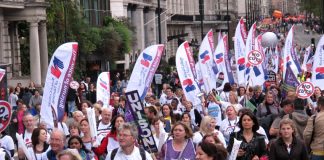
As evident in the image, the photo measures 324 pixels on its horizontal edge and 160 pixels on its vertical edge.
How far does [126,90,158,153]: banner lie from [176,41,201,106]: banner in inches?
248

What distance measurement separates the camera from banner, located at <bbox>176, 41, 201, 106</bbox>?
19.1 meters

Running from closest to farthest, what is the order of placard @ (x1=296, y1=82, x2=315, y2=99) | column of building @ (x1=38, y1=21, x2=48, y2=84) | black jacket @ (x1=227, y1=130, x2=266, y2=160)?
black jacket @ (x1=227, y1=130, x2=266, y2=160) → placard @ (x1=296, y1=82, x2=315, y2=99) → column of building @ (x1=38, y1=21, x2=48, y2=84)

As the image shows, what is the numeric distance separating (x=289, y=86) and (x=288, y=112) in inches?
316

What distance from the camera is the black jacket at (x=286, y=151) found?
423 inches

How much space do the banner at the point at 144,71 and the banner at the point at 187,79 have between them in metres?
3.54

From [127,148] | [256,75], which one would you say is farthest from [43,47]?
[127,148]

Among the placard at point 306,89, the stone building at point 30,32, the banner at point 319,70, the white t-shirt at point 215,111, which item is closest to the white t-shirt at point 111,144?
the white t-shirt at point 215,111

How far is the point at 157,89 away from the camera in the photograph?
38.0 m

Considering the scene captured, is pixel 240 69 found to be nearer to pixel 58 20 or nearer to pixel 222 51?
pixel 222 51

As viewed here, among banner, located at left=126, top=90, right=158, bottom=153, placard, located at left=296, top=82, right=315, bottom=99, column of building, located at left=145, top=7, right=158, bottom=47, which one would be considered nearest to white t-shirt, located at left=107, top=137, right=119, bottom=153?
banner, located at left=126, top=90, right=158, bottom=153

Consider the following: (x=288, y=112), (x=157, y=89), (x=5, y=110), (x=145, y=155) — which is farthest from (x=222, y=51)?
(x=145, y=155)

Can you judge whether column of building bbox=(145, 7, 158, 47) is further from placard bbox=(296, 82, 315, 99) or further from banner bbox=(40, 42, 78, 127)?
banner bbox=(40, 42, 78, 127)

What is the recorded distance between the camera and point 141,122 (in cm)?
1234

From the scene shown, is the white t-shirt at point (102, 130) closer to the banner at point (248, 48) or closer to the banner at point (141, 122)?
the banner at point (141, 122)
